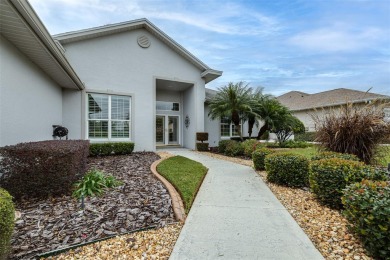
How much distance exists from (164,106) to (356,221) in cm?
1346

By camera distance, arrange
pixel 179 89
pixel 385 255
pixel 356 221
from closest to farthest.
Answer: pixel 385 255, pixel 356 221, pixel 179 89

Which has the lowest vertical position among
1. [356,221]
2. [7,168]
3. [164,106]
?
[356,221]

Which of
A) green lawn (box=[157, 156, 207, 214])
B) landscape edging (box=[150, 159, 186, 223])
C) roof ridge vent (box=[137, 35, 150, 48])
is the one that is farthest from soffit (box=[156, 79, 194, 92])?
landscape edging (box=[150, 159, 186, 223])

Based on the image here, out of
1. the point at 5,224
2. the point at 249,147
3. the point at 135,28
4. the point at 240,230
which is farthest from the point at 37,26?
the point at 249,147

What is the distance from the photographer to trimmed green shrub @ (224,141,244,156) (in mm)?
10633

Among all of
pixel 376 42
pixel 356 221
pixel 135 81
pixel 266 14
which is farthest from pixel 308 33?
pixel 356 221

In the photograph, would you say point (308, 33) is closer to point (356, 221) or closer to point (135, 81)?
point (135, 81)

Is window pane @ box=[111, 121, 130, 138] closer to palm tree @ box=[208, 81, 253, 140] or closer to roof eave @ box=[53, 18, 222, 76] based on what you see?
roof eave @ box=[53, 18, 222, 76]

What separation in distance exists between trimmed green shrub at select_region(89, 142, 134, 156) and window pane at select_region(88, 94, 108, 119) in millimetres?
1878

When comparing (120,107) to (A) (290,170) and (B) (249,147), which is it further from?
(A) (290,170)

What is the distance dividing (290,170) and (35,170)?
19.0ft

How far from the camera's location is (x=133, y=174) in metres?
6.08

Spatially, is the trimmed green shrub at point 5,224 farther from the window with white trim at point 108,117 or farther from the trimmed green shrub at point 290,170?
the window with white trim at point 108,117

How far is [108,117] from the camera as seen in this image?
35.1 feet
